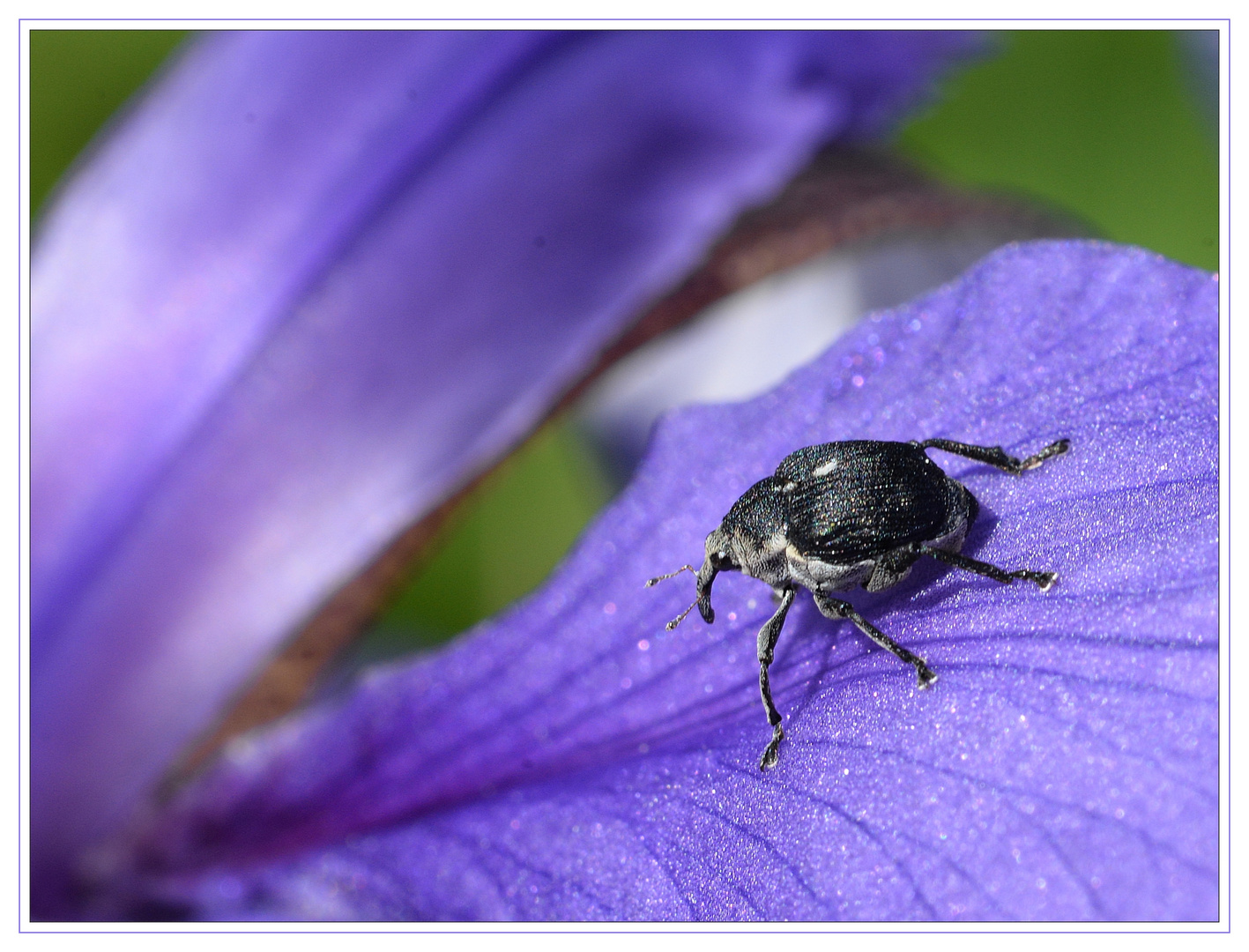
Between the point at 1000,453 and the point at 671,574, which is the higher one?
the point at 1000,453

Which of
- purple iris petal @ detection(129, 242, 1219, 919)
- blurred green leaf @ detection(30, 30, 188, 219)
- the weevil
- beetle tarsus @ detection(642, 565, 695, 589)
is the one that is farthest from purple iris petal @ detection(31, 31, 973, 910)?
blurred green leaf @ detection(30, 30, 188, 219)

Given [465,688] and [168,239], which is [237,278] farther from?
[465,688]

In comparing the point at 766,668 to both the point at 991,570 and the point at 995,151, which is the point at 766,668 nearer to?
the point at 991,570

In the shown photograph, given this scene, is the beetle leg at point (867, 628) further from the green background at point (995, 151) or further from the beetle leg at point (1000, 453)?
the green background at point (995, 151)

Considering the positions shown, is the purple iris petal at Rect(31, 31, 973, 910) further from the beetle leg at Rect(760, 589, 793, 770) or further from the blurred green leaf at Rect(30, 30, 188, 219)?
the blurred green leaf at Rect(30, 30, 188, 219)

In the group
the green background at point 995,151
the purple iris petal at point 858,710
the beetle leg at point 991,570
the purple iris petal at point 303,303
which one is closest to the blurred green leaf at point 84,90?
the green background at point 995,151

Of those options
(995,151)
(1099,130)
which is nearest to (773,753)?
(1099,130)
